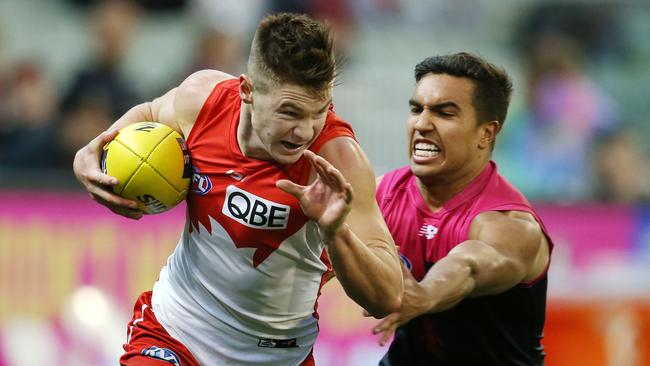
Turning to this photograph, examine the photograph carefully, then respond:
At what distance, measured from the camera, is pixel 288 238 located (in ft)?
17.3

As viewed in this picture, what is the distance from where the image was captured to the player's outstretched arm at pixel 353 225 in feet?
14.8

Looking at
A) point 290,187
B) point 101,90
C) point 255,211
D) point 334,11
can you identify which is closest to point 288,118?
→ point 290,187

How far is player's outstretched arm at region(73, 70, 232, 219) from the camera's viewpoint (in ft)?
17.1

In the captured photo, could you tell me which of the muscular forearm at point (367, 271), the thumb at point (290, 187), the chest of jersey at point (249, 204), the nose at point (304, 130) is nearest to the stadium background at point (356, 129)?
the chest of jersey at point (249, 204)

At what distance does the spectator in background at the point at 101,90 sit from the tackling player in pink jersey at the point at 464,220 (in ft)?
14.1

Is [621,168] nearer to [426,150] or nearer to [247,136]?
[426,150]

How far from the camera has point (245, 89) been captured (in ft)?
16.9

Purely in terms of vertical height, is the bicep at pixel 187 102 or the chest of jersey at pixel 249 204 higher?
the bicep at pixel 187 102

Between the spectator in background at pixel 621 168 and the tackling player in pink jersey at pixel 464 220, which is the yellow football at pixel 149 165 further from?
the spectator in background at pixel 621 168

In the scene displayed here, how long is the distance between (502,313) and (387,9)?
263 inches

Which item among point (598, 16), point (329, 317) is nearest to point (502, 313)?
point (329, 317)

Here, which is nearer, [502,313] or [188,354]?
[188,354]

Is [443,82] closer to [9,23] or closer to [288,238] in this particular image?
[288,238]

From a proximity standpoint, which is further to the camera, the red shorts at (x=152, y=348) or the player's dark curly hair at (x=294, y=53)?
the red shorts at (x=152, y=348)
